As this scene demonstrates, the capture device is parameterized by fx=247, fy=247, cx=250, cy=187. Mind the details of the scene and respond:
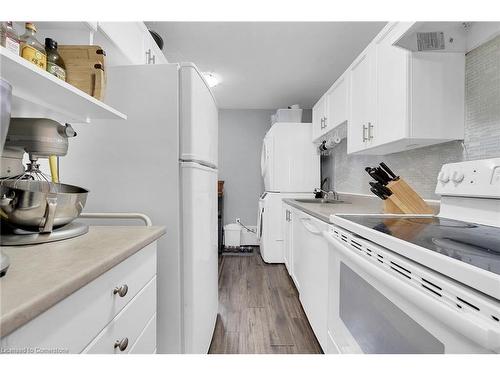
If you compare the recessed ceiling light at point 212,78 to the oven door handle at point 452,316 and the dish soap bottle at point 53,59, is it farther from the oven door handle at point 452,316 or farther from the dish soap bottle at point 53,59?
the oven door handle at point 452,316

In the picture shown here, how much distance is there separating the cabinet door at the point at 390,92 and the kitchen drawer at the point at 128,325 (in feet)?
4.65

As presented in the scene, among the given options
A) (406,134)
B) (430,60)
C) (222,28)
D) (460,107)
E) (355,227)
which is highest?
(222,28)

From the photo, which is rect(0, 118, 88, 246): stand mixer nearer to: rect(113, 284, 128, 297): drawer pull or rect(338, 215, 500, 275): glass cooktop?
rect(113, 284, 128, 297): drawer pull

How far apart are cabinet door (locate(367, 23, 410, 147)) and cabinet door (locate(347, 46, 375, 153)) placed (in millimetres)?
74

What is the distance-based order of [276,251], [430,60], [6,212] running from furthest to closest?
[276,251] → [430,60] → [6,212]

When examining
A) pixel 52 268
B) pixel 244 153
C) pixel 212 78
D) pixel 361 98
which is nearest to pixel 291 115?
pixel 244 153

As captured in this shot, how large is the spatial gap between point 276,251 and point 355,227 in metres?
2.28

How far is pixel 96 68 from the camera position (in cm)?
98

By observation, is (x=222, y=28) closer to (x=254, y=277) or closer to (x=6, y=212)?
(x=6, y=212)

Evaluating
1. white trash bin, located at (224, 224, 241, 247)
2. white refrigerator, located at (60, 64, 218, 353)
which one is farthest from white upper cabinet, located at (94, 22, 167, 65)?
white trash bin, located at (224, 224, 241, 247)

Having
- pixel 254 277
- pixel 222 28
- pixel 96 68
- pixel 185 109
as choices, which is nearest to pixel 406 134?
pixel 185 109

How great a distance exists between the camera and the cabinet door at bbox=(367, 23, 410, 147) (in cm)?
131

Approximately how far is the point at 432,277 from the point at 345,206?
150 centimetres

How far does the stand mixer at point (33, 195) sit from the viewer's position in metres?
0.68
